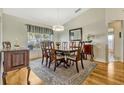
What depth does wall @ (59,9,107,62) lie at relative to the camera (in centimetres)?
530

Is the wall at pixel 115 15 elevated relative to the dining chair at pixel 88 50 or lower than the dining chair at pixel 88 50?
A: elevated

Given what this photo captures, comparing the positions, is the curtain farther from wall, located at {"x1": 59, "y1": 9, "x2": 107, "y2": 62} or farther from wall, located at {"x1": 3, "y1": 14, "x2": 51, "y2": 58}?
wall, located at {"x1": 59, "y1": 9, "x2": 107, "y2": 62}

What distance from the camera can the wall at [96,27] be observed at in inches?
209

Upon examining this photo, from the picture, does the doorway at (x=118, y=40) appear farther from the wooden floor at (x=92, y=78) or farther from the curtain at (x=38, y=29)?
the curtain at (x=38, y=29)

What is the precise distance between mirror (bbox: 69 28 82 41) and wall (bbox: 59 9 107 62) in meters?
0.27

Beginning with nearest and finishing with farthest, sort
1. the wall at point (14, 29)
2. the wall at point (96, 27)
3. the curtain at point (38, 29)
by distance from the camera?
the wall at point (14, 29) → the curtain at point (38, 29) → the wall at point (96, 27)

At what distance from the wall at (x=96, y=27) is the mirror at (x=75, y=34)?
274mm

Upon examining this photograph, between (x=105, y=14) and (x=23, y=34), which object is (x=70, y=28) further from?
(x=23, y=34)

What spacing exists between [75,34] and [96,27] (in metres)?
1.51

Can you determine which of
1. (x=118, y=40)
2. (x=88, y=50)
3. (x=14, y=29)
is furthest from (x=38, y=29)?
(x=118, y=40)

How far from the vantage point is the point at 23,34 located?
12.6 feet

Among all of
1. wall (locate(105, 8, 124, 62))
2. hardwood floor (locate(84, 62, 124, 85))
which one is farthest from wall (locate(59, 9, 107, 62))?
hardwood floor (locate(84, 62, 124, 85))

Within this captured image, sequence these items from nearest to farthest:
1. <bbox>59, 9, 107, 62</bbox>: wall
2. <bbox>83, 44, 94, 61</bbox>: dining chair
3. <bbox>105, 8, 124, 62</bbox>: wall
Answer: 1. <bbox>105, 8, 124, 62</bbox>: wall
2. <bbox>59, 9, 107, 62</bbox>: wall
3. <bbox>83, 44, 94, 61</bbox>: dining chair

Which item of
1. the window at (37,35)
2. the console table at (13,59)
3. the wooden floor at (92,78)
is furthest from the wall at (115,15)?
the console table at (13,59)
